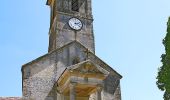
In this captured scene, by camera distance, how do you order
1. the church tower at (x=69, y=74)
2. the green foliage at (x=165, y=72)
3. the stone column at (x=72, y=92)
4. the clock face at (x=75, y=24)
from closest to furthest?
the green foliage at (x=165, y=72), the stone column at (x=72, y=92), the church tower at (x=69, y=74), the clock face at (x=75, y=24)

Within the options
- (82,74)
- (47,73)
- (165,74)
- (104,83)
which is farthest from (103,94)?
(165,74)

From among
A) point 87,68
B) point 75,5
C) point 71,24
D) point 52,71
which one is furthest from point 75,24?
point 87,68

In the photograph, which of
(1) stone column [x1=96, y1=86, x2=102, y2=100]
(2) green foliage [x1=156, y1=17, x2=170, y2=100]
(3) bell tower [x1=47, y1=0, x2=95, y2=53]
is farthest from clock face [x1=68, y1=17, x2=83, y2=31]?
(2) green foliage [x1=156, y1=17, x2=170, y2=100]

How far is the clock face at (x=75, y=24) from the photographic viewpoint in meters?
32.4

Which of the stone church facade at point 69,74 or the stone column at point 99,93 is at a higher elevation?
the stone church facade at point 69,74

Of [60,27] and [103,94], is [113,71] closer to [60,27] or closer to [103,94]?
[103,94]

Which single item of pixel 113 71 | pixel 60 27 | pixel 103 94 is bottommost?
pixel 103 94

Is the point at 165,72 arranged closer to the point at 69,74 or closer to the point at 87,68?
the point at 87,68

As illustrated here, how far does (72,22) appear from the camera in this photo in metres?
32.7

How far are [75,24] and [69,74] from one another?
8.50 metres

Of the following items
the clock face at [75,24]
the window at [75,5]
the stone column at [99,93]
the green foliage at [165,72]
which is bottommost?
the stone column at [99,93]

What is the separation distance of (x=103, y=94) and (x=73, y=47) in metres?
4.51

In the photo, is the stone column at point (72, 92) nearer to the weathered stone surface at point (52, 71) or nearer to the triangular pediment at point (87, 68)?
the triangular pediment at point (87, 68)

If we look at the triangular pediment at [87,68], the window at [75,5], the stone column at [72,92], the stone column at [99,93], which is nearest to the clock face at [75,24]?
the window at [75,5]
